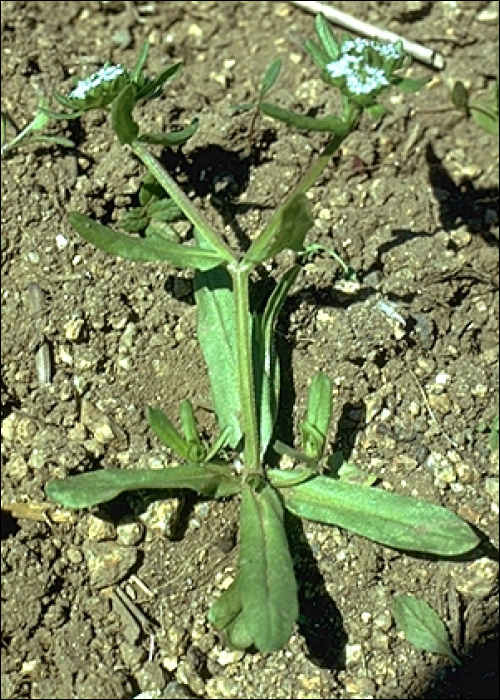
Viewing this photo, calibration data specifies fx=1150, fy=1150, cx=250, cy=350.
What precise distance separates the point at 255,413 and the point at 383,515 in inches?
13.0

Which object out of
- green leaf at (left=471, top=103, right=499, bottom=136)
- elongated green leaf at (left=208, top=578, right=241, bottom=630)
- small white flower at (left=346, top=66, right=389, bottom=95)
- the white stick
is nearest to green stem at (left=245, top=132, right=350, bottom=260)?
small white flower at (left=346, top=66, right=389, bottom=95)

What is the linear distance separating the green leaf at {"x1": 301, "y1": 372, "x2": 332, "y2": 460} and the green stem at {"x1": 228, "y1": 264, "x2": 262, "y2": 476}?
106 mm

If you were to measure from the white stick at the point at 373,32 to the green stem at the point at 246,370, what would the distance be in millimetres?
1009

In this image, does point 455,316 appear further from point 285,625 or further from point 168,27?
point 168,27

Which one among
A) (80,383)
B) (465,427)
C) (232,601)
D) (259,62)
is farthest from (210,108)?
(232,601)

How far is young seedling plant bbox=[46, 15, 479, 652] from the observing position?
2.15m

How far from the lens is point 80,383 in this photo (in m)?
2.56

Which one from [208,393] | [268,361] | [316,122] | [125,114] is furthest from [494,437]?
[125,114]

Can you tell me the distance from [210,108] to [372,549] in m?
1.17

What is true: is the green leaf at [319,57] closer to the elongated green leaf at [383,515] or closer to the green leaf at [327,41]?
the green leaf at [327,41]

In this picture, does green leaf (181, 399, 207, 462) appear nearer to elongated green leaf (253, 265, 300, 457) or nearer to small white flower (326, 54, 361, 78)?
elongated green leaf (253, 265, 300, 457)

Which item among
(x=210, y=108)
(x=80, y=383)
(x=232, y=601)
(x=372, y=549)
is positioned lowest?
(x=372, y=549)

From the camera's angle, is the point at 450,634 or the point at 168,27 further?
the point at 168,27

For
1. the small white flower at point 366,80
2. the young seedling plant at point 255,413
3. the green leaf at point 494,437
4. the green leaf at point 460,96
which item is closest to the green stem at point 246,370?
the young seedling plant at point 255,413
